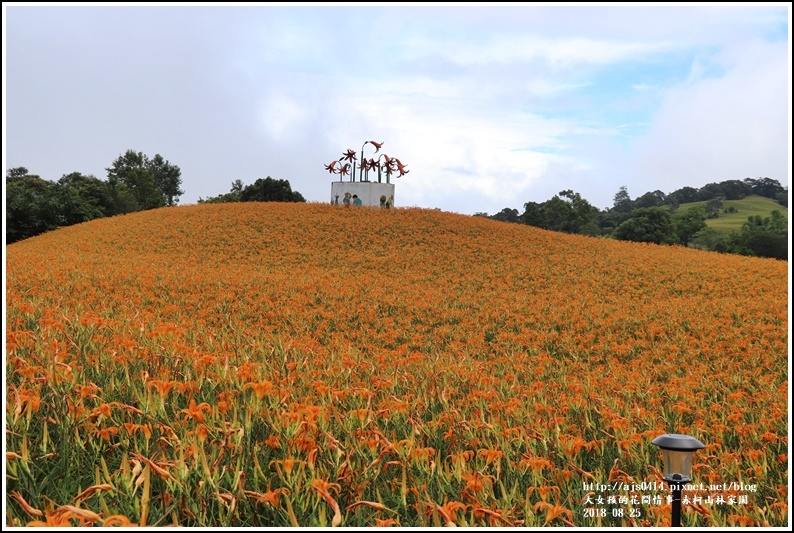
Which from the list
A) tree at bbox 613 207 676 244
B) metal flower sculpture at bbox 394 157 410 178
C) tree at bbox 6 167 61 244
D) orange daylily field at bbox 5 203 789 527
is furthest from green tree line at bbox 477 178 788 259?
tree at bbox 6 167 61 244

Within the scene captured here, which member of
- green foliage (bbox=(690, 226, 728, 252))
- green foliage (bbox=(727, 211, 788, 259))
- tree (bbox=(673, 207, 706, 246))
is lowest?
green foliage (bbox=(727, 211, 788, 259))

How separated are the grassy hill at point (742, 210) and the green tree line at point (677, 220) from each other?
1246mm

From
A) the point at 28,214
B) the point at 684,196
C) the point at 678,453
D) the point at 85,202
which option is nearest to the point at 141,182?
the point at 85,202

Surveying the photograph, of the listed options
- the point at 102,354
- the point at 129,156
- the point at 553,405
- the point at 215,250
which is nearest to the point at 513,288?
the point at 215,250

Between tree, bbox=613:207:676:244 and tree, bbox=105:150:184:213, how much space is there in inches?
1519

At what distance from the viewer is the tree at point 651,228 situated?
1741 inches

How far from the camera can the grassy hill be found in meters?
72.5

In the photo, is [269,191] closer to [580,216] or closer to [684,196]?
[580,216]

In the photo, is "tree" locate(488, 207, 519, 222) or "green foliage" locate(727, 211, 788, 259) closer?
"green foliage" locate(727, 211, 788, 259)

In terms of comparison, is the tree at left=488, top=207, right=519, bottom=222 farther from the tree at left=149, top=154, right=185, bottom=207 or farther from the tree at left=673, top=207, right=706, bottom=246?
the tree at left=149, top=154, right=185, bottom=207

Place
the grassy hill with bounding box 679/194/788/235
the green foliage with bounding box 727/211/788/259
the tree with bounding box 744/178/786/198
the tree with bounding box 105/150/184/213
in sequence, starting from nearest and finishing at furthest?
the green foliage with bounding box 727/211/788/259
the tree with bounding box 105/150/184/213
the grassy hill with bounding box 679/194/788/235
the tree with bounding box 744/178/786/198

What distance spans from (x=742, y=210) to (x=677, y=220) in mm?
38887

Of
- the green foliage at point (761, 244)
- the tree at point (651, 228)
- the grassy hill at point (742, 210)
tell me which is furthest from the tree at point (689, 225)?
the grassy hill at point (742, 210)

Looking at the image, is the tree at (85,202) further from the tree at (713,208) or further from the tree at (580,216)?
the tree at (713,208)
